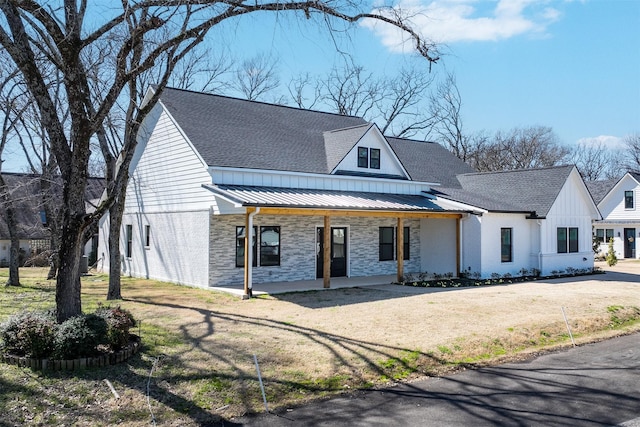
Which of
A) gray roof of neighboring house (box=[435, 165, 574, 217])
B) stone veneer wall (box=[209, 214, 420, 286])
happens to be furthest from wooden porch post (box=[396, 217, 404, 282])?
gray roof of neighboring house (box=[435, 165, 574, 217])

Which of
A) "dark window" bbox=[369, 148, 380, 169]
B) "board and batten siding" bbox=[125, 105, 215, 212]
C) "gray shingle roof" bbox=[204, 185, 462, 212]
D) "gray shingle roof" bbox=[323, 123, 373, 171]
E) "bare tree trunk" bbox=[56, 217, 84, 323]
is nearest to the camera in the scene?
"bare tree trunk" bbox=[56, 217, 84, 323]

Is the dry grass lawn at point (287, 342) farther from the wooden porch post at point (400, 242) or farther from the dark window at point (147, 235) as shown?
the dark window at point (147, 235)

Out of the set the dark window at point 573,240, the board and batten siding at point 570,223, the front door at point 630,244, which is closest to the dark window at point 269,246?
the board and batten siding at point 570,223

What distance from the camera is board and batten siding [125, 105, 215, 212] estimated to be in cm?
1775

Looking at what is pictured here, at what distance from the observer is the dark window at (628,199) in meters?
37.9

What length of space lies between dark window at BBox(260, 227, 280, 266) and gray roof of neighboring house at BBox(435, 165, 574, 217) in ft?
26.4

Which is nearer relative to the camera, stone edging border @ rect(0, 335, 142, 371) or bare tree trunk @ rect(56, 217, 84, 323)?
stone edging border @ rect(0, 335, 142, 371)

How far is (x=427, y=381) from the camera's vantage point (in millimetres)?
8141

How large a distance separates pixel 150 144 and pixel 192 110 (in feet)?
7.85

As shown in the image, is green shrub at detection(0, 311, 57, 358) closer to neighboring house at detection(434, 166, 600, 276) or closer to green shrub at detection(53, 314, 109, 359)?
green shrub at detection(53, 314, 109, 359)

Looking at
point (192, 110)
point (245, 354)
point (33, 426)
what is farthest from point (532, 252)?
point (33, 426)

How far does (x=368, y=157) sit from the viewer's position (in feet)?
70.4

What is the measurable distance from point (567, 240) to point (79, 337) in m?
21.8

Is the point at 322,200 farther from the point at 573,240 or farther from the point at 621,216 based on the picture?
the point at 621,216
